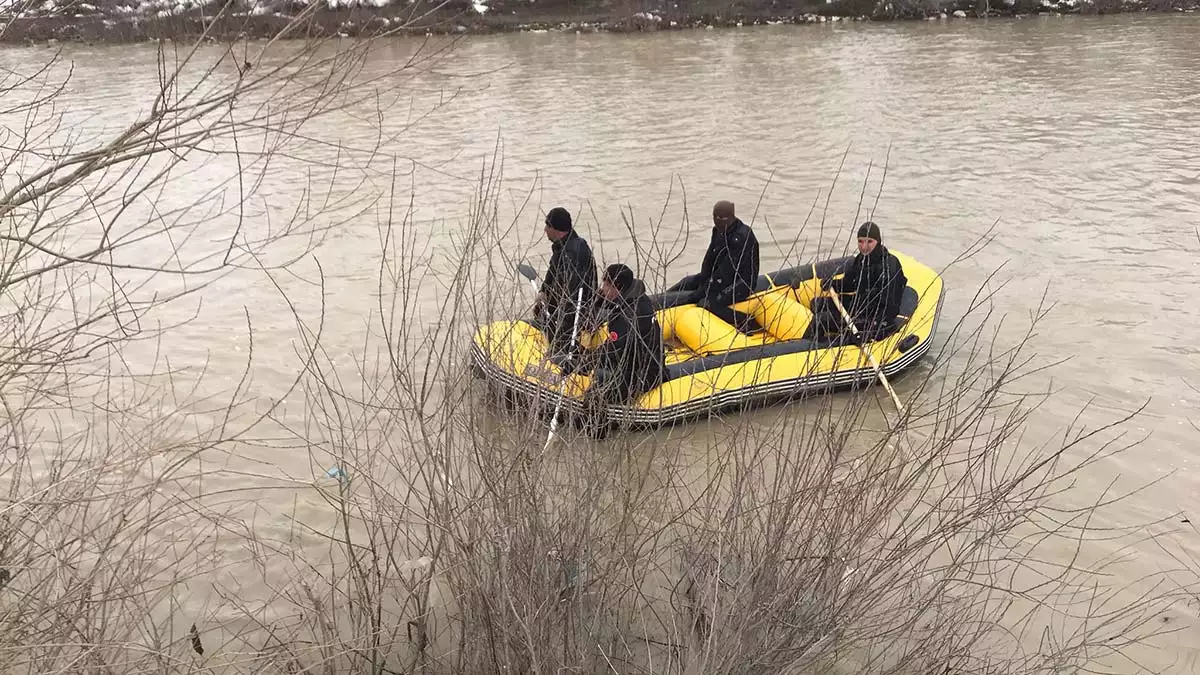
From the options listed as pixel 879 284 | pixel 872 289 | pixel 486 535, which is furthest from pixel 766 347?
pixel 486 535

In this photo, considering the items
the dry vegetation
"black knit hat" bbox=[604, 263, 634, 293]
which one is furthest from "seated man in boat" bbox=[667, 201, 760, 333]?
the dry vegetation

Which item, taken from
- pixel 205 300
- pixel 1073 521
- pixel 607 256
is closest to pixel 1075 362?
pixel 1073 521

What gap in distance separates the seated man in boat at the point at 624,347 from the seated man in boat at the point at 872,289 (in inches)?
52.7

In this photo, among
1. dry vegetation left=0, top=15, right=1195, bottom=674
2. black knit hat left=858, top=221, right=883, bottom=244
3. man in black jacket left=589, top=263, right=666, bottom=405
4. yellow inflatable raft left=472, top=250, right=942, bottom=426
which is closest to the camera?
dry vegetation left=0, top=15, right=1195, bottom=674

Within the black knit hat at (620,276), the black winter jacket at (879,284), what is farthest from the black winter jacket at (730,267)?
the black knit hat at (620,276)

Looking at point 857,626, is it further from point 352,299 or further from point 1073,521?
point 352,299

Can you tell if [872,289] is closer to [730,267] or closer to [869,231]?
[869,231]

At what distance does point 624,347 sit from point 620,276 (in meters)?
0.45

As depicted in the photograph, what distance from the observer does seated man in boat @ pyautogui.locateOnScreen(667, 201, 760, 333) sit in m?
6.53

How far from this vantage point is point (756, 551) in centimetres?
319

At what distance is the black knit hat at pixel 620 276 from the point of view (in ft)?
15.4

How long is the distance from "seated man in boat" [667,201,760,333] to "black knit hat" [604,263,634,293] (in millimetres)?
1842

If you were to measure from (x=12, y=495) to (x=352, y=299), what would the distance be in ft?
17.6

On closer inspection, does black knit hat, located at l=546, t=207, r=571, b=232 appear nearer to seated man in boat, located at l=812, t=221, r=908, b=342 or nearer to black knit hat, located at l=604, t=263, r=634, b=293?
black knit hat, located at l=604, t=263, r=634, b=293
